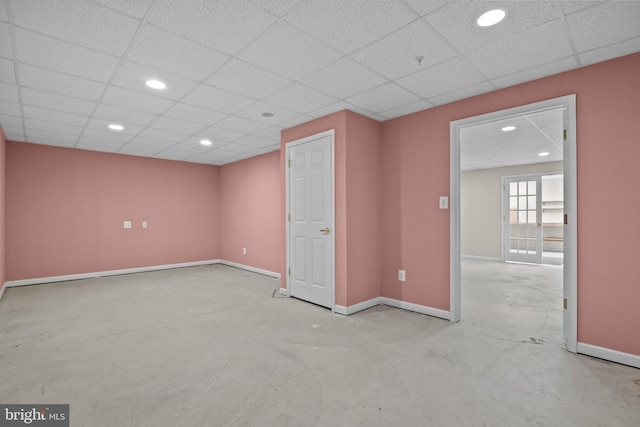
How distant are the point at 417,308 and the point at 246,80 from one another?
3253 millimetres

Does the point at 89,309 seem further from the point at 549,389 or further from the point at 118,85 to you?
the point at 549,389

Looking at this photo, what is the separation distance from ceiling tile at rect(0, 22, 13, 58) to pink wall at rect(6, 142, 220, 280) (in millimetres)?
3955

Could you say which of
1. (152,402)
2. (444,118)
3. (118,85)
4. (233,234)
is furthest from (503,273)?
(118,85)

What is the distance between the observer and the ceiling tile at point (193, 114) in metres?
3.76

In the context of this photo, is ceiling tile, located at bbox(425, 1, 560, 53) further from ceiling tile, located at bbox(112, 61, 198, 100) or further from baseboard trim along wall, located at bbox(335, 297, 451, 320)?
baseboard trim along wall, located at bbox(335, 297, 451, 320)

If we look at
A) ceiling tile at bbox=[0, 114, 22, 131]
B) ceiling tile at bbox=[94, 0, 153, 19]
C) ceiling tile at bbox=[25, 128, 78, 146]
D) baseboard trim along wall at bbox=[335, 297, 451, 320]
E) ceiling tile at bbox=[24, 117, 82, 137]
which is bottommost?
baseboard trim along wall at bbox=[335, 297, 451, 320]

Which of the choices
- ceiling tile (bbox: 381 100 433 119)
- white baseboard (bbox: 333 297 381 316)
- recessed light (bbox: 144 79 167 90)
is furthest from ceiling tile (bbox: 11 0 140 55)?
white baseboard (bbox: 333 297 381 316)

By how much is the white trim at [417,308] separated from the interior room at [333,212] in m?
0.04

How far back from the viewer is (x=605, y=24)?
213 centimetres

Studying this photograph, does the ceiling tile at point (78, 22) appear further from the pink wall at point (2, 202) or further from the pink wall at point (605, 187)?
the pink wall at point (2, 202)

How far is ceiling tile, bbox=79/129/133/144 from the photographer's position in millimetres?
4770

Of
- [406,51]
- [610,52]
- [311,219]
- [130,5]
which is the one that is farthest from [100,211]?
[610,52]

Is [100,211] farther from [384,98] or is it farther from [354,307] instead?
[384,98]

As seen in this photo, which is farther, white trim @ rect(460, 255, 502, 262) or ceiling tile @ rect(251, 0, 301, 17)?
white trim @ rect(460, 255, 502, 262)
